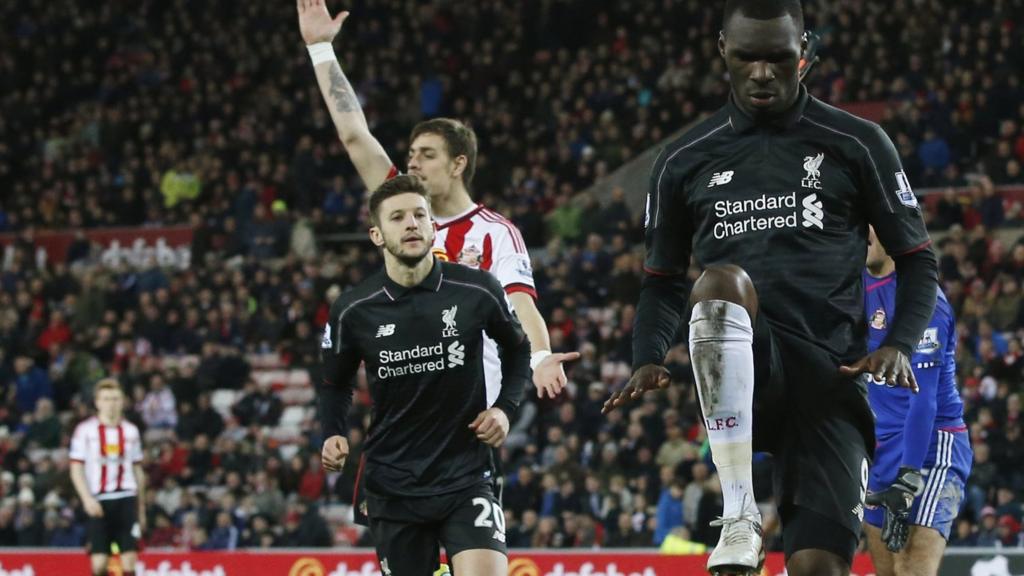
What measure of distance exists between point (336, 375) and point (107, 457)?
31.6 feet

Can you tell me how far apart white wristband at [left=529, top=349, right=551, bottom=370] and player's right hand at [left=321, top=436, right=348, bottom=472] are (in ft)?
3.04

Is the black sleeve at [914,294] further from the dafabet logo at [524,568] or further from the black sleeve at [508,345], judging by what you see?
the dafabet logo at [524,568]

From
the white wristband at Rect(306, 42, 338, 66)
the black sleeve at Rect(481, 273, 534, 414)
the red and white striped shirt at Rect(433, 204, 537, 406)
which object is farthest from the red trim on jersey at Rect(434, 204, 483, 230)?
the white wristband at Rect(306, 42, 338, 66)

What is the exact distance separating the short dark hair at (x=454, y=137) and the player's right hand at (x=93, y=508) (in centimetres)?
906

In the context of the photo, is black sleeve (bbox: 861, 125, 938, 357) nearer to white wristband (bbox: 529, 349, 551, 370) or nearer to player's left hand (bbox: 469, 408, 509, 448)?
player's left hand (bbox: 469, 408, 509, 448)

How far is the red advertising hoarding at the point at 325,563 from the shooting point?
530 inches

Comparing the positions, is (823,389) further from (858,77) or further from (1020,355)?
(858,77)

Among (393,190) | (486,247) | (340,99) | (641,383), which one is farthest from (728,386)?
(340,99)

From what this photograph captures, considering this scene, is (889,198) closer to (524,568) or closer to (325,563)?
(524,568)

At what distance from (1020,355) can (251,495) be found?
9409mm

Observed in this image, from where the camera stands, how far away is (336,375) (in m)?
7.23

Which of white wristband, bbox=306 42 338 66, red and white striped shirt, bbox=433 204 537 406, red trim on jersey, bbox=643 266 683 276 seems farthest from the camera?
white wristband, bbox=306 42 338 66

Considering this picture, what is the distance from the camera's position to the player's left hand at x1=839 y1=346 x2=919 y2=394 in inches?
188

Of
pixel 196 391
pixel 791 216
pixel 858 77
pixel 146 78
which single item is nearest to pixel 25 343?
pixel 196 391
